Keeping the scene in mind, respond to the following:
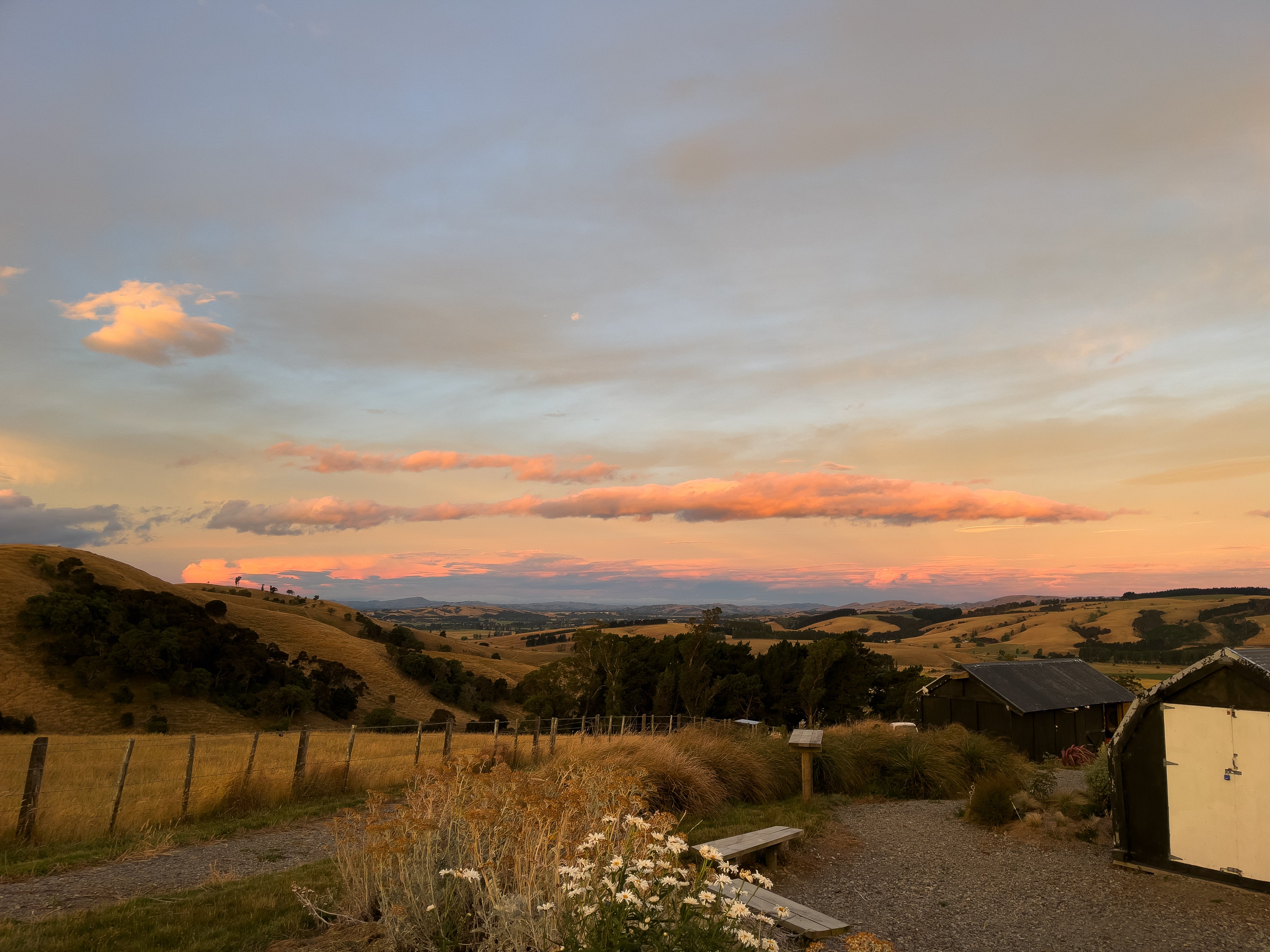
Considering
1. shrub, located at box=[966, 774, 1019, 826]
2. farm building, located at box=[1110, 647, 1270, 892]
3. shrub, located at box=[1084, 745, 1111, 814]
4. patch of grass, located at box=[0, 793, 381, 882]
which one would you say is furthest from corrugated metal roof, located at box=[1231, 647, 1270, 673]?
patch of grass, located at box=[0, 793, 381, 882]

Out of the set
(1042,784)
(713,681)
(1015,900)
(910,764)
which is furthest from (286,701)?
(1015,900)

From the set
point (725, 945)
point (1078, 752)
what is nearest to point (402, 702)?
point (1078, 752)

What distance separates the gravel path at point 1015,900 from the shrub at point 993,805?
607mm

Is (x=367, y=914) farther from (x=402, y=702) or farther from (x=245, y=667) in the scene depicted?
(x=402, y=702)

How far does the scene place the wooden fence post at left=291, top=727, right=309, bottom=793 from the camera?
13.6m

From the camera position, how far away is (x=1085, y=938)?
7.70 meters

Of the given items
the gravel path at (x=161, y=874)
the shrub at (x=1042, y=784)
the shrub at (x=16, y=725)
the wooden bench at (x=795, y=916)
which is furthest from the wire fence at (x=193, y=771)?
the shrub at (x=1042, y=784)

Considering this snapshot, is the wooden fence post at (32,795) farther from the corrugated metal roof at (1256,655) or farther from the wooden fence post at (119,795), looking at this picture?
the corrugated metal roof at (1256,655)

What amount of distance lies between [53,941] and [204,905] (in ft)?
4.40

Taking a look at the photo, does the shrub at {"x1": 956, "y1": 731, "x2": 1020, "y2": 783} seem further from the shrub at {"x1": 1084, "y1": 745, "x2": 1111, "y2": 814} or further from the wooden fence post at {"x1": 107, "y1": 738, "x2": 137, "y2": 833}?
the wooden fence post at {"x1": 107, "y1": 738, "x2": 137, "y2": 833}

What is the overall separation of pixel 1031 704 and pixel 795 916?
2018cm

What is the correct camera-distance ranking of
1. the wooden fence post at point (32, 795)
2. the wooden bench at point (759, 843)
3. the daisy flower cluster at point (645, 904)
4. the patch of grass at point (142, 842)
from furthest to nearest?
1. the wooden fence post at point (32, 795)
2. the wooden bench at point (759, 843)
3. the patch of grass at point (142, 842)
4. the daisy flower cluster at point (645, 904)

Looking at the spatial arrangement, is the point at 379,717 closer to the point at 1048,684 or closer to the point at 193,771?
the point at 193,771

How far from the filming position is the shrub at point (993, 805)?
1234 cm
